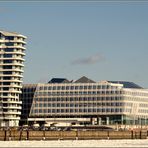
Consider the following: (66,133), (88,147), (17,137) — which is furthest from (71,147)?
(66,133)

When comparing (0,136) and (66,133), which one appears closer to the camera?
(0,136)

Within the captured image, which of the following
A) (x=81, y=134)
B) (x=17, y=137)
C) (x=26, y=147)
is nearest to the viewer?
(x=26, y=147)

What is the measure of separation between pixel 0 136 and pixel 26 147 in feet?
69.3

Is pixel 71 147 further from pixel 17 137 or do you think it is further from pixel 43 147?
pixel 17 137

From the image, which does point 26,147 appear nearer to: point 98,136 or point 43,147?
point 43,147

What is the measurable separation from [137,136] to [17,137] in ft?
81.5

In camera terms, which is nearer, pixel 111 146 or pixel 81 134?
pixel 111 146

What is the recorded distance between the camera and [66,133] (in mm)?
116625

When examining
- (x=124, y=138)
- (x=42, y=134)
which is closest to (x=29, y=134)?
(x=42, y=134)

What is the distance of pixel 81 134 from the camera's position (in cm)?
11581

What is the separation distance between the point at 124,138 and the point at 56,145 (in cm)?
2697

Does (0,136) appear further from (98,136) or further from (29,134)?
(98,136)

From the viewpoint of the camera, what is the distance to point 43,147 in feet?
288

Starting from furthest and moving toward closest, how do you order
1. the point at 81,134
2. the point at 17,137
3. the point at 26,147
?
the point at 81,134 < the point at 17,137 < the point at 26,147
